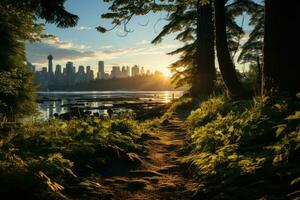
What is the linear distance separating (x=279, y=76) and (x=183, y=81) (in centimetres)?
1780

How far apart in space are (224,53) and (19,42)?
14.0 m

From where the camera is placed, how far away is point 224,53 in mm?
11125

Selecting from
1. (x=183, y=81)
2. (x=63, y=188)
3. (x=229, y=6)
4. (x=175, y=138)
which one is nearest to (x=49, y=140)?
(x=63, y=188)

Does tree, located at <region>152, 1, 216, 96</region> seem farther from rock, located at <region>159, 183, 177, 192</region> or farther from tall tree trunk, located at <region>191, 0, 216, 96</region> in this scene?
rock, located at <region>159, 183, 177, 192</region>

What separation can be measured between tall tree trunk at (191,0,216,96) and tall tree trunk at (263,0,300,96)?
1209cm

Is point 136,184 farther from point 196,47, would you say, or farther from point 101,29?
point 196,47

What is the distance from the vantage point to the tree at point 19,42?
6730mm

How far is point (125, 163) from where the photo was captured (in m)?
6.70

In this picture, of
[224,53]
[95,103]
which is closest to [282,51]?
[224,53]

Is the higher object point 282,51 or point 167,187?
point 282,51

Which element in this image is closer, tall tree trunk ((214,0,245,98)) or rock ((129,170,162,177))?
rock ((129,170,162,177))

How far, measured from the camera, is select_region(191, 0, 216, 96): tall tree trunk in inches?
772

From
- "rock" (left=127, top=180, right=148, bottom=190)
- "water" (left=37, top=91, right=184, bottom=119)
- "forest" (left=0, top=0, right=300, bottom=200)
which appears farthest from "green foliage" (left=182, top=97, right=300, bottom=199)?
"water" (left=37, top=91, right=184, bottom=119)

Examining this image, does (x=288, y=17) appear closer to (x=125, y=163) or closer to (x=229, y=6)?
(x=125, y=163)
